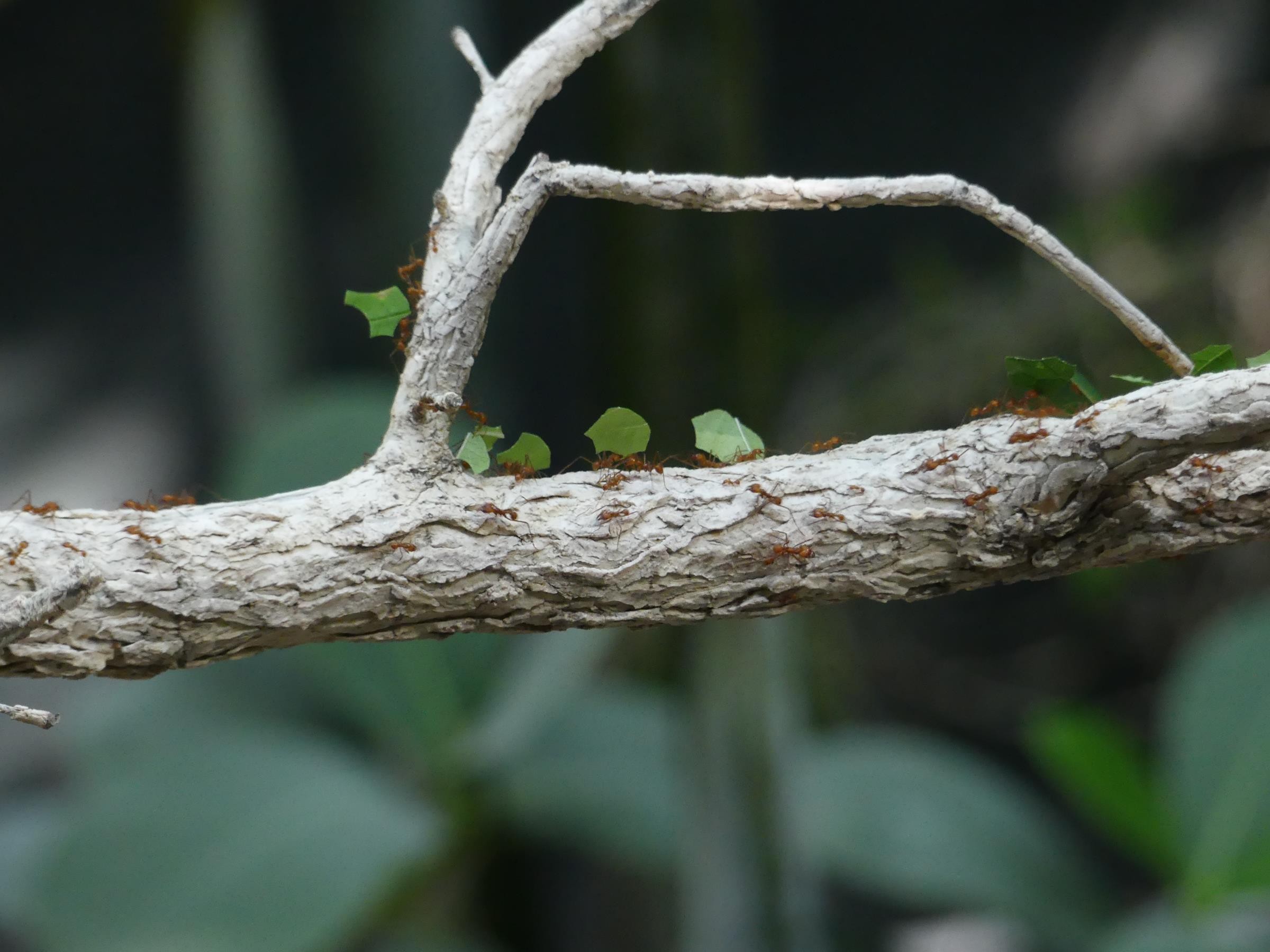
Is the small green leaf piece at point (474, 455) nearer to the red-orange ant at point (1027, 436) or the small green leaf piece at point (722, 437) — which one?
the small green leaf piece at point (722, 437)

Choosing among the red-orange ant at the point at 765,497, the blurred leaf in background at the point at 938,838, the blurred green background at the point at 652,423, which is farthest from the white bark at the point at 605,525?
the blurred leaf in background at the point at 938,838

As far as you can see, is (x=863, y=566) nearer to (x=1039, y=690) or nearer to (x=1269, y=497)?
(x=1269, y=497)

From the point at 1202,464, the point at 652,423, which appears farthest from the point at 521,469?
the point at 652,423

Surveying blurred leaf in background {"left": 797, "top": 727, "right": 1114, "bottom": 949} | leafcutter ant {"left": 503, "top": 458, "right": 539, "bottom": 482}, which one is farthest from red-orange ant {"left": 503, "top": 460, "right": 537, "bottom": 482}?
blurred leaf in background {"left": 797, "top": 727, "right": 1114, "bottom": 949}

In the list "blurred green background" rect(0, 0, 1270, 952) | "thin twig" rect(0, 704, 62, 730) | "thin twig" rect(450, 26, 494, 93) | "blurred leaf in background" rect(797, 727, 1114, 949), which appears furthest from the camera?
"blurred leaf in background" rect(797, 727, 1114, 949)

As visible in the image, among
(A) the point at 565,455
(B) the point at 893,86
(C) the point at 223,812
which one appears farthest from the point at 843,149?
(C) the point at 223,812

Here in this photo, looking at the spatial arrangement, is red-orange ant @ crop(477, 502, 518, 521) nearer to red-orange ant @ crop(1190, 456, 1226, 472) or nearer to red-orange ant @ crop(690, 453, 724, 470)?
red-orange ant @ crop(690, 453, 724, 470)

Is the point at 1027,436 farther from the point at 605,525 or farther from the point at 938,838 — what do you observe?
the point at 938,838
